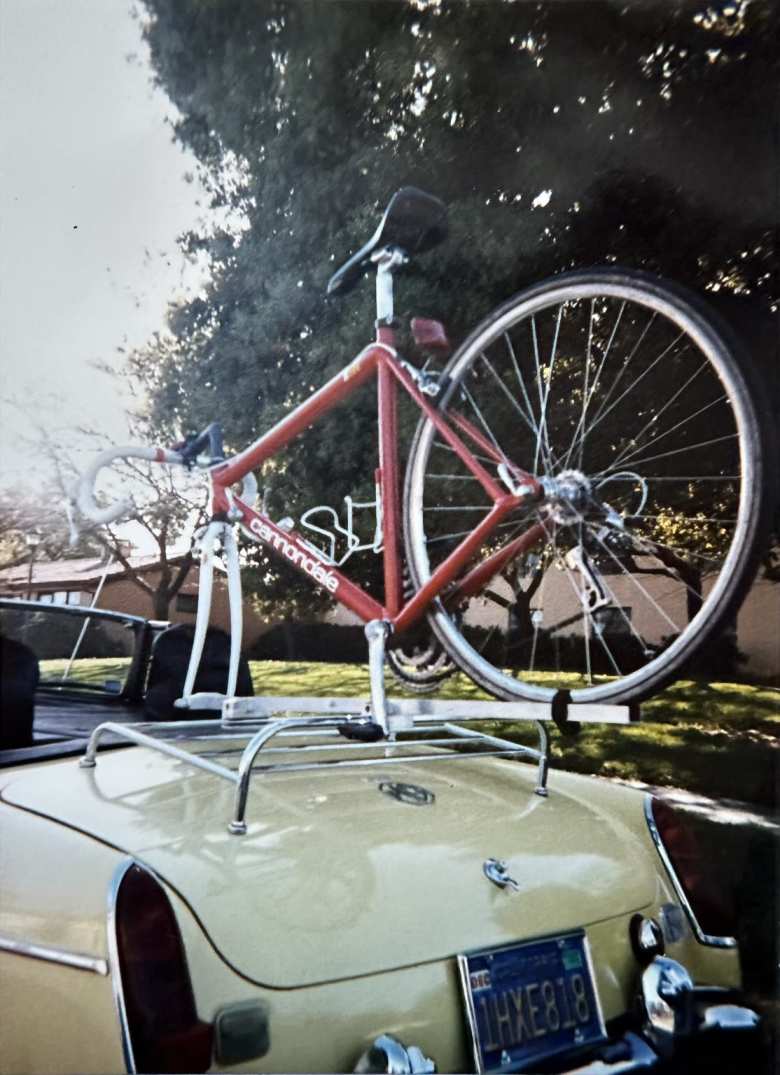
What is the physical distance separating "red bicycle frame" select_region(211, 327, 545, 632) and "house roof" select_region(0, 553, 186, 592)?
0.95 feet

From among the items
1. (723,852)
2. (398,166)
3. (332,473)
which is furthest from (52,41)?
(723,852)

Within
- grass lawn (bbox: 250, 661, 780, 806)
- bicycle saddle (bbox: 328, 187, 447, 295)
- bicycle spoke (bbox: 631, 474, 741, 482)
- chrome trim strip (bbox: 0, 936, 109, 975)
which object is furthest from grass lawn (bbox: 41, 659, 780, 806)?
bicycle saddle (bbox: 328, 187, 447, 295)

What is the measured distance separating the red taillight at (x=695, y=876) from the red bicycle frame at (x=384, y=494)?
860mm

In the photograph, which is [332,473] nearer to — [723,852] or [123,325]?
[123,325]

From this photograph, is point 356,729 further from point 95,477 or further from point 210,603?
point 95,477

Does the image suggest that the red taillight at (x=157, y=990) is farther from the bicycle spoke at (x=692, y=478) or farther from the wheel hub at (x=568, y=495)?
the bicycle spoke at (x=692, y=478)

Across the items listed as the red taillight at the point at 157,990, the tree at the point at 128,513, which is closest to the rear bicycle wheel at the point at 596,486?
the tree at the point at 128,513

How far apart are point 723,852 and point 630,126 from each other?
2.06 meters

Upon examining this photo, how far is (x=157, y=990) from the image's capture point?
1460mm

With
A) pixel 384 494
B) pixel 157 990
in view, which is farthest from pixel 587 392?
pixel 157 990

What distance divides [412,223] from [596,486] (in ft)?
3.17

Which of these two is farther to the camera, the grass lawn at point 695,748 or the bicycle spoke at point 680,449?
the grass lawn at point 695,748

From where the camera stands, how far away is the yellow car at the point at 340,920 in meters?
1.50

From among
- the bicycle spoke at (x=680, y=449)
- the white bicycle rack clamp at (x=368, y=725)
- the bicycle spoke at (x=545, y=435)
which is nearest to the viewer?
the white bicycle rack clamp at (x=368, y=725)
